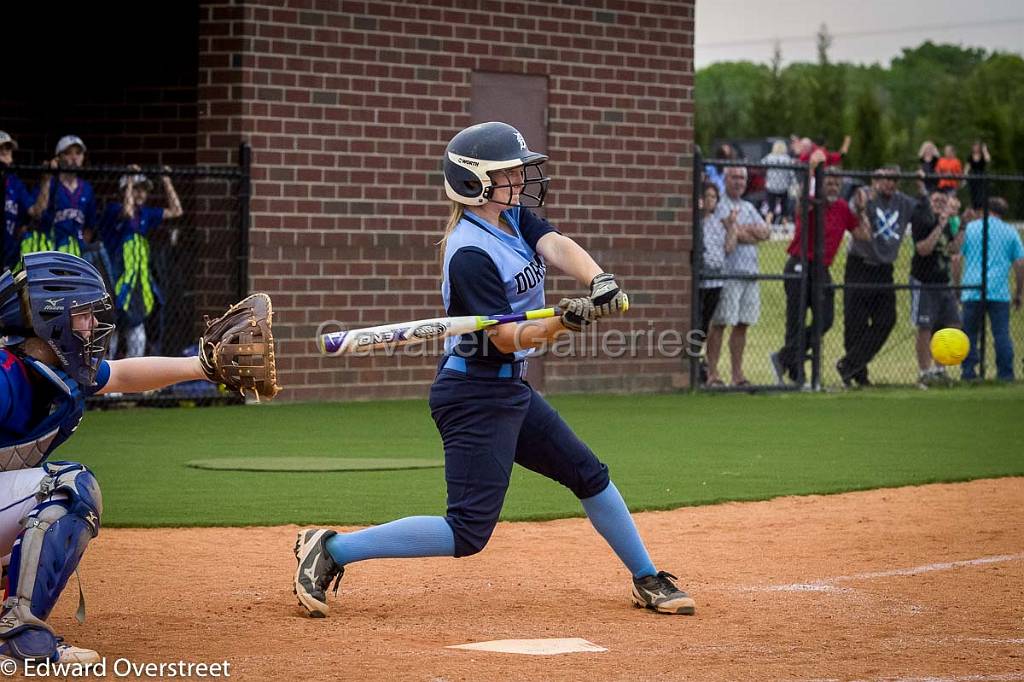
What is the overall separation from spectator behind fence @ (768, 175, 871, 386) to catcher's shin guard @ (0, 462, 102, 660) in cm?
1322

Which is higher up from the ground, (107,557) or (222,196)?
(222,196)

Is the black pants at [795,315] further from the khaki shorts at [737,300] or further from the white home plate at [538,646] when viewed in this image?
the white home plate at [538,646]

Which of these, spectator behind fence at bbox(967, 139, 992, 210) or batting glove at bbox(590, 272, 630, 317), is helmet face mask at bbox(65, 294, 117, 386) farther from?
spectator behind fence at bbox(967, 139, 992, 210)

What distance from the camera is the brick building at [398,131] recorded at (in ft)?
50.1

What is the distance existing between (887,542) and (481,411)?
3005 mm

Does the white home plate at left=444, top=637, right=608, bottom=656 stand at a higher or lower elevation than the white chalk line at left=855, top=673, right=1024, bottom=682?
lower

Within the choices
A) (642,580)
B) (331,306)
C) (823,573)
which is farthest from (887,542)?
(331,306)

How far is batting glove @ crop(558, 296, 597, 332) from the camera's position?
591cm

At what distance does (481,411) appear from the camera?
20.4 feet

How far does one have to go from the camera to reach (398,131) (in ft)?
52.6

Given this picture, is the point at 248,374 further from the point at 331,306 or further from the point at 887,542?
the point at 331,306

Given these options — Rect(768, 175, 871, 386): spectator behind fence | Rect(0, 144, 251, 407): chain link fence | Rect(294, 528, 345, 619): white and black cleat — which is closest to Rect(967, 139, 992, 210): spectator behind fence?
Rect(768, 175, 871, 386): spectator behind fence

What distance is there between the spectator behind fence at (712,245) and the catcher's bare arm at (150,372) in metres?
12.2

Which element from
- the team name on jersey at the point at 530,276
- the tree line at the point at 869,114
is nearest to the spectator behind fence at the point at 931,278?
the team name on jersey at the point at 530,276
